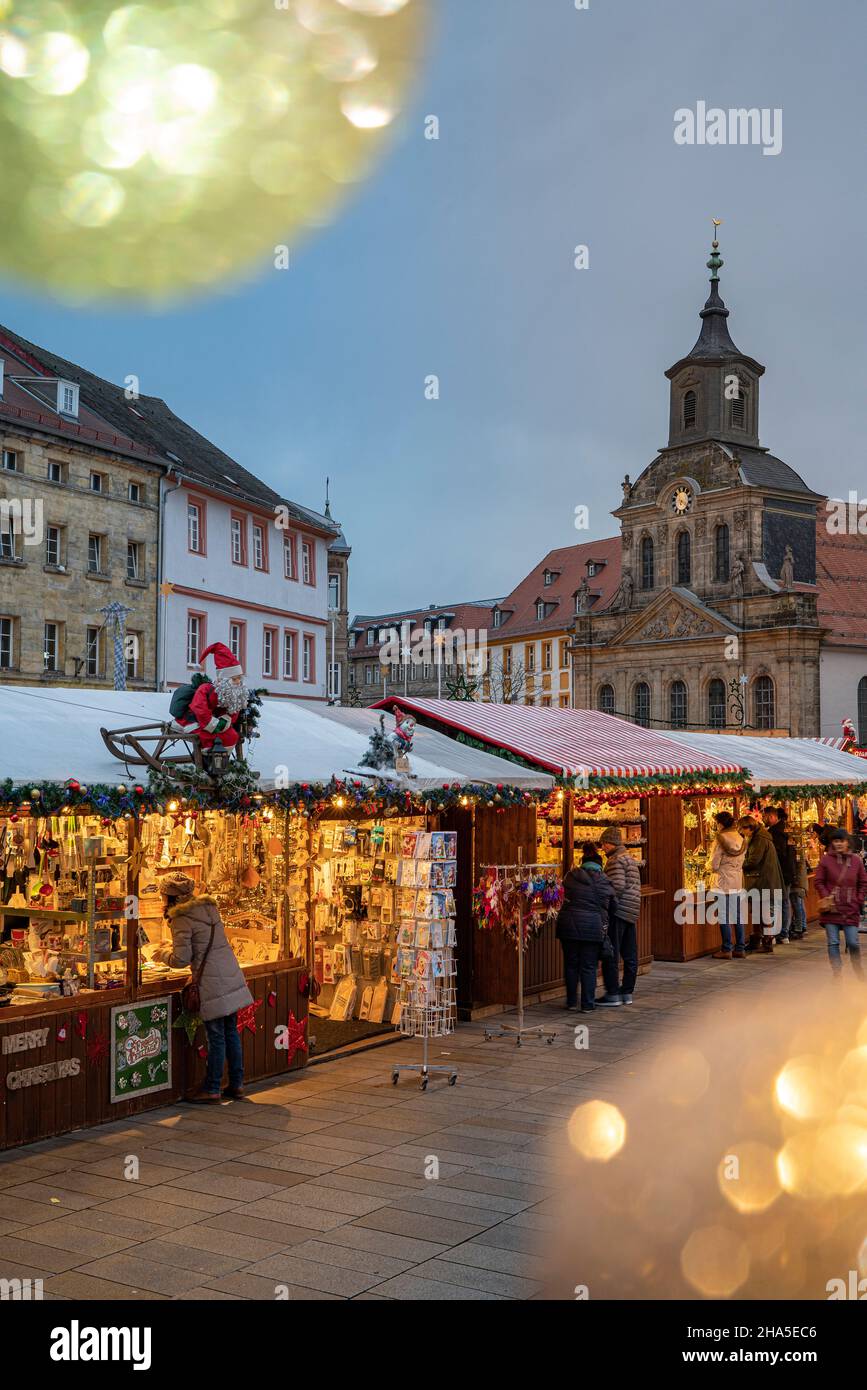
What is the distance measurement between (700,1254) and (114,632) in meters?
30.6

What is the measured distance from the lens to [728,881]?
16.5 metres

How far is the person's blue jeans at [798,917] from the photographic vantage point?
1888cm

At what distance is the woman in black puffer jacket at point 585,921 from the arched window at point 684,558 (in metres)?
49.2

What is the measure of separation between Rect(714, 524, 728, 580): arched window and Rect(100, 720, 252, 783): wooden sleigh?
5219cm

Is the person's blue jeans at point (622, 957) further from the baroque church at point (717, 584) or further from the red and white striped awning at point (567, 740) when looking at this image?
the baroque church at point (717, 584)

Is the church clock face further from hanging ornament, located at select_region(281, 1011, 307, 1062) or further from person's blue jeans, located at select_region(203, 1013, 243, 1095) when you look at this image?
person's blue jeans, located at select_region(203, 1013, 243, 1095)

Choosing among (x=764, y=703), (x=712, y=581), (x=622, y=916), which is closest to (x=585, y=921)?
(x=622, y=916)

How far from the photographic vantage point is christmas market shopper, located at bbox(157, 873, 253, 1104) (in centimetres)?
888

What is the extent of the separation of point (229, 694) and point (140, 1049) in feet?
8.30

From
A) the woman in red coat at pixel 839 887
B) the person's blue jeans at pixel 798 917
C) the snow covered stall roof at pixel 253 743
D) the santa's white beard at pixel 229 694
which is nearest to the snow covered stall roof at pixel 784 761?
the person's blue jeans at pixel 798 917

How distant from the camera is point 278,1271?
574cm

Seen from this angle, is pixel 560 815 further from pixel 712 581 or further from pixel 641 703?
pixel 641 703

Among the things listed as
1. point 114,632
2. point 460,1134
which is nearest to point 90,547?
point 114,632
